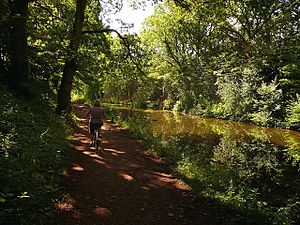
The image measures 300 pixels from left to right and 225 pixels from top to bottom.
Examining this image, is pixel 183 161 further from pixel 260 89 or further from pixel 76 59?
pixel 260 89

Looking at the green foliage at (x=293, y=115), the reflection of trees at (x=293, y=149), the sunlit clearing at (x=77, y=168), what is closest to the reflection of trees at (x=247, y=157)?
the reflection of trees at (x=293, y=149)

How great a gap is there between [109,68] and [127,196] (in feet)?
33.9

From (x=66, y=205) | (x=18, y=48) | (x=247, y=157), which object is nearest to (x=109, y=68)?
(x=18, y=48)

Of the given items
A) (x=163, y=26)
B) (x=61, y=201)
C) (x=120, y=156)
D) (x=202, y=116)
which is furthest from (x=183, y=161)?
(x=163, y=26)

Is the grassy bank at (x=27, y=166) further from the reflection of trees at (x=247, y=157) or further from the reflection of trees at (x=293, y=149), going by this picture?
the reflection of trees at (x=293, y=149)

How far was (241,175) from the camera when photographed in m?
10.1

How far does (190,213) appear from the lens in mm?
5984

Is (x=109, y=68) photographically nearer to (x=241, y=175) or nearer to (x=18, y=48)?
(x=18, y=48)

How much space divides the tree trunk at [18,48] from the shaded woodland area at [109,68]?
0.12ft

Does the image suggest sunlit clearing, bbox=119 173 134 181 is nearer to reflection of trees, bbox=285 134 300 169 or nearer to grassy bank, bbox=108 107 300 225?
grassy bank, bbox=108 107 300 225

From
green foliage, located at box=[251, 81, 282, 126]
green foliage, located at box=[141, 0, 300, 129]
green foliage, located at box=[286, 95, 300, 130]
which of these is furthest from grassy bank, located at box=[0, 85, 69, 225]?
green foliage, located at box=[251, 81, 282, 126]

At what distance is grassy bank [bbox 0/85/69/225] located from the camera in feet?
14.3

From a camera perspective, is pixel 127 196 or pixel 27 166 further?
pixel 127 196

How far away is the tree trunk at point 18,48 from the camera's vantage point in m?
10.7
